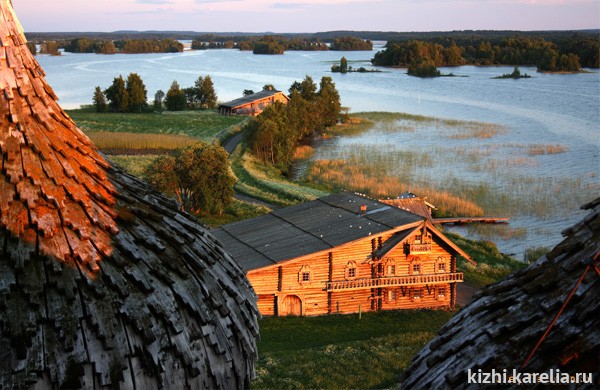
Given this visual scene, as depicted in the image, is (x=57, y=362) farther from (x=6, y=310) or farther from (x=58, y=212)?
(x=58, y=212)

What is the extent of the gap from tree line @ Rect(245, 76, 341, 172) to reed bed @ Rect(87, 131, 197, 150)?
19.6 feet

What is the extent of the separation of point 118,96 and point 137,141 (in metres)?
31.1

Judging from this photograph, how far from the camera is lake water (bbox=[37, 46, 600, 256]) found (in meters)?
51.2

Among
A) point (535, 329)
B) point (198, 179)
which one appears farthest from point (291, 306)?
point (535, 329)

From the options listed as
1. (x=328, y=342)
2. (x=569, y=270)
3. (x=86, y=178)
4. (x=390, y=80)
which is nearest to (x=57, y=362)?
(x=86, y=178)

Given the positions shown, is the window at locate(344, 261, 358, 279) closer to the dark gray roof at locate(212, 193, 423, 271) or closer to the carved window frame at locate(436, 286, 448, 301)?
the dark gray roof at locate(212, 193, 423, 271)

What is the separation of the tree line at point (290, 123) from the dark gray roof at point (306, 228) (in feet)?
100.0

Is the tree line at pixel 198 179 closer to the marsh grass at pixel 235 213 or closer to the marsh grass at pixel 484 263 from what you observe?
the marsh grass at pixel 235 213

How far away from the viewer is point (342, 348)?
24.6 meters

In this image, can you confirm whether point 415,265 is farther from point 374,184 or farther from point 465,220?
point 374,184

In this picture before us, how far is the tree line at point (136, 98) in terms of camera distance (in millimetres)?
97188

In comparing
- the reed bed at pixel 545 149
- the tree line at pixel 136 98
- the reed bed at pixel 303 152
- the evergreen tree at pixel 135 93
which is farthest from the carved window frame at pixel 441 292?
the evergreen tree at pixel 135 93

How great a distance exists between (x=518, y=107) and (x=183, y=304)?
93.0 meters

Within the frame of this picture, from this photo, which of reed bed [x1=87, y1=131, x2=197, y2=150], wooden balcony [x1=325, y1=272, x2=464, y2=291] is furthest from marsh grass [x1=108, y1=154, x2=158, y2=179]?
wooden balcony [x1=325, y1=272, x2=464, y2=291]
